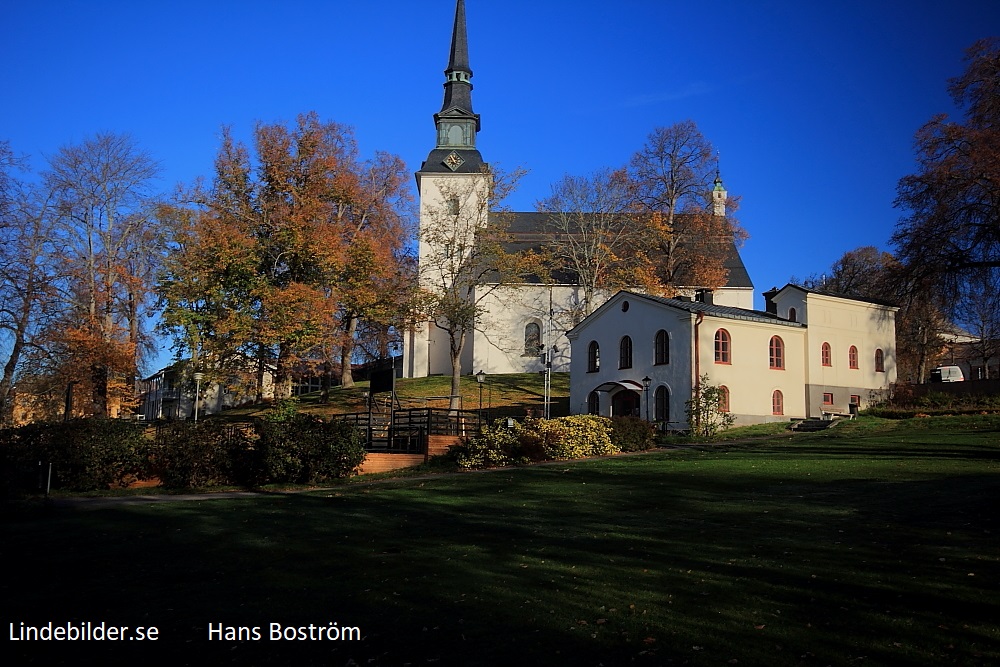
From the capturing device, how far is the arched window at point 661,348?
35.7 meters

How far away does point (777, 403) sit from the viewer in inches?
1454

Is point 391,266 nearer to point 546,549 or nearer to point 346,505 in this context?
point 346,505

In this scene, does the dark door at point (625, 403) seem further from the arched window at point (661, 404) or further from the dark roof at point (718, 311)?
the dark roof at point (718, 311)

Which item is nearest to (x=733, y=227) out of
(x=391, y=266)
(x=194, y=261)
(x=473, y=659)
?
(x=391, y=266)

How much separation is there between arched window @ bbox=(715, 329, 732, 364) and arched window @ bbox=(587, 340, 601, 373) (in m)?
6.40

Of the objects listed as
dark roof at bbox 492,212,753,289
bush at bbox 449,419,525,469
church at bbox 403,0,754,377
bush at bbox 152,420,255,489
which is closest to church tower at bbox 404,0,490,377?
church at bbox 403,0,754,377

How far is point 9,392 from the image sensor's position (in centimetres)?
3077

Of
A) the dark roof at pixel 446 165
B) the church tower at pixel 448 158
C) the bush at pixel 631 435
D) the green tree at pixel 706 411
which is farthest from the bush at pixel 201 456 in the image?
the dark roof at pixel 446 165

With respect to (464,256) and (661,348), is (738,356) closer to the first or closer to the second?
(661,348)

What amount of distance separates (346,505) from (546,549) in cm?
635

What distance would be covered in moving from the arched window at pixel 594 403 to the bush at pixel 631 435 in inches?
452

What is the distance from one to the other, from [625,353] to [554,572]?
96.9 ft

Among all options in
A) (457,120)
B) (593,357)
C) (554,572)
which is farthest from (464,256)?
(554,572)

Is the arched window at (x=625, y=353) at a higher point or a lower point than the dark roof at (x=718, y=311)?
lower
